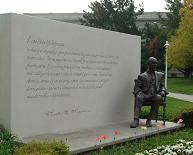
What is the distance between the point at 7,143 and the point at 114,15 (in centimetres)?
4734

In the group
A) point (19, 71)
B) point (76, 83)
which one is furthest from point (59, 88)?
point (19, 71)

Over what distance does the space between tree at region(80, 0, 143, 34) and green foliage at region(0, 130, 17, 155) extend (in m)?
44.5

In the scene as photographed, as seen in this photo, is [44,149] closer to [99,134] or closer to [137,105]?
[99,134]

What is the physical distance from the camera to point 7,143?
7641 millimetres

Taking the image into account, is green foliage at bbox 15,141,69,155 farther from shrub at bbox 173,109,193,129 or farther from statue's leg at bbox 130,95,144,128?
shrub at bbox 173,109,193,129

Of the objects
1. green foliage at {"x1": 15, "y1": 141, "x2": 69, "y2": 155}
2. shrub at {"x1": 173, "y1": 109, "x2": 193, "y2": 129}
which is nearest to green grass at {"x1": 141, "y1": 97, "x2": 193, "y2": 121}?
shrub at {"x1": 173, "y1": 109, "x2": 193, "y2": 129}

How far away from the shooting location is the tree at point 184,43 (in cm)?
3822

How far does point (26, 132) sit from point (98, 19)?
153 feet

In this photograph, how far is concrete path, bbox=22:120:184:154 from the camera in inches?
316

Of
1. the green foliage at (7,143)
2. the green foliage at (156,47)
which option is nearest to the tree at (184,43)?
the green foliage at (156,47)

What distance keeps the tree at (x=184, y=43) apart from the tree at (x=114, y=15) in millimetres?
12583

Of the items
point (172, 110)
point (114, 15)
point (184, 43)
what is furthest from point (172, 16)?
point (172, 110)

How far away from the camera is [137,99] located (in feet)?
35.2

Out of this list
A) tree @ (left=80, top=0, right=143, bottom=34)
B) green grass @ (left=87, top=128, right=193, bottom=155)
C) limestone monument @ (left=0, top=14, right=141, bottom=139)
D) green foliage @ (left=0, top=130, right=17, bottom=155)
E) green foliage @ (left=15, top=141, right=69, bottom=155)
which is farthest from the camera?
tree @ (left=80, top=0, right=143, bottom=34)
